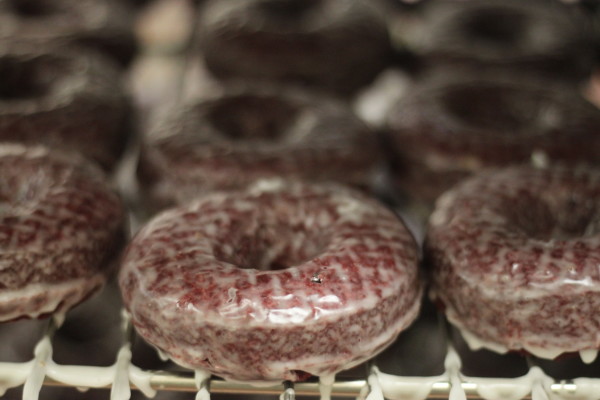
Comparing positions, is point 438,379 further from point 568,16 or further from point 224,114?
point 568,16

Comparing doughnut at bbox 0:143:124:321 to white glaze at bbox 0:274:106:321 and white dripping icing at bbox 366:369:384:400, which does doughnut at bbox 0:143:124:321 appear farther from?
white dripping icing at bbox 366:369:384:400

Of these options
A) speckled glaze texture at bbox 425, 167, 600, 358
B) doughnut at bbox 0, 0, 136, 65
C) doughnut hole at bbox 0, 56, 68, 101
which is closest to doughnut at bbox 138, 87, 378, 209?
speckled glaze texture at bbox 425, 167, 600, 358

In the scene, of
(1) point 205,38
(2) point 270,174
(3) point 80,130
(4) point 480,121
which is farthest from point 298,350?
(1) point 205,38

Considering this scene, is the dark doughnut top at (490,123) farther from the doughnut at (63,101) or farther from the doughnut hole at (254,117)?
the doughnut at (63,101)

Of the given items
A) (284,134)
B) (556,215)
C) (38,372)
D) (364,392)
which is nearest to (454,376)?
(364,392)

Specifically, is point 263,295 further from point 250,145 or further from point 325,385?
point 250,145
